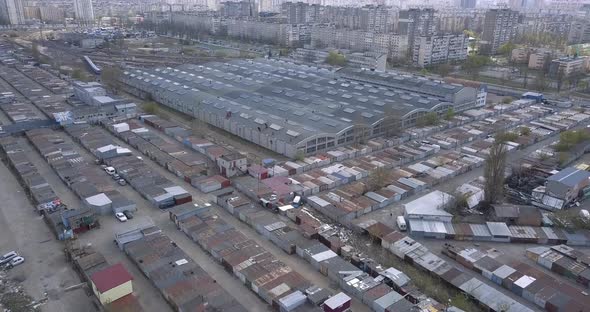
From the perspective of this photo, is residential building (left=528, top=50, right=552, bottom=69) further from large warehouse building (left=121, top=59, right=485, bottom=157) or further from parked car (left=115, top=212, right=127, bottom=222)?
parked car (left=115, top=212, right=127, bottom=222)

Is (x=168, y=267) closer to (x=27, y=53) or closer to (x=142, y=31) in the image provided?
(x=27, y=53)

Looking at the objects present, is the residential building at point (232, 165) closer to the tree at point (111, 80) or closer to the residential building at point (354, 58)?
the tree at point (111, 80)

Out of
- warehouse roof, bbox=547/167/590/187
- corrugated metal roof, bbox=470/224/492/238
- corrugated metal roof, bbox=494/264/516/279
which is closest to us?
corrugated metal roof, bbox=494/264/516/279

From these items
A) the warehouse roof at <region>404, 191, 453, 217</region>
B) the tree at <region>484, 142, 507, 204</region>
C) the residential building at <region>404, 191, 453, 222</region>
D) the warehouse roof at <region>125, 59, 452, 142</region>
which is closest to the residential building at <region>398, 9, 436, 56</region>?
the warehouse roof at <region>125, 59, 452, 142</region>

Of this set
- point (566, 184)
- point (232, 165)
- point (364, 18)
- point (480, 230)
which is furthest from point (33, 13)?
point (566, 184)

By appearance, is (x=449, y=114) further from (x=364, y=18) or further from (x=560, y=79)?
(x=364, y=18)

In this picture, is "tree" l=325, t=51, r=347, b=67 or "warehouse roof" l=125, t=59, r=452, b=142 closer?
"warehouse roof" l=125, t=59, r=452, b=142

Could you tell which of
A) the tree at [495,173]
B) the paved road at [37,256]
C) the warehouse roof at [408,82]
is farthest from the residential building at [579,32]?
the paved road at [37,256]
